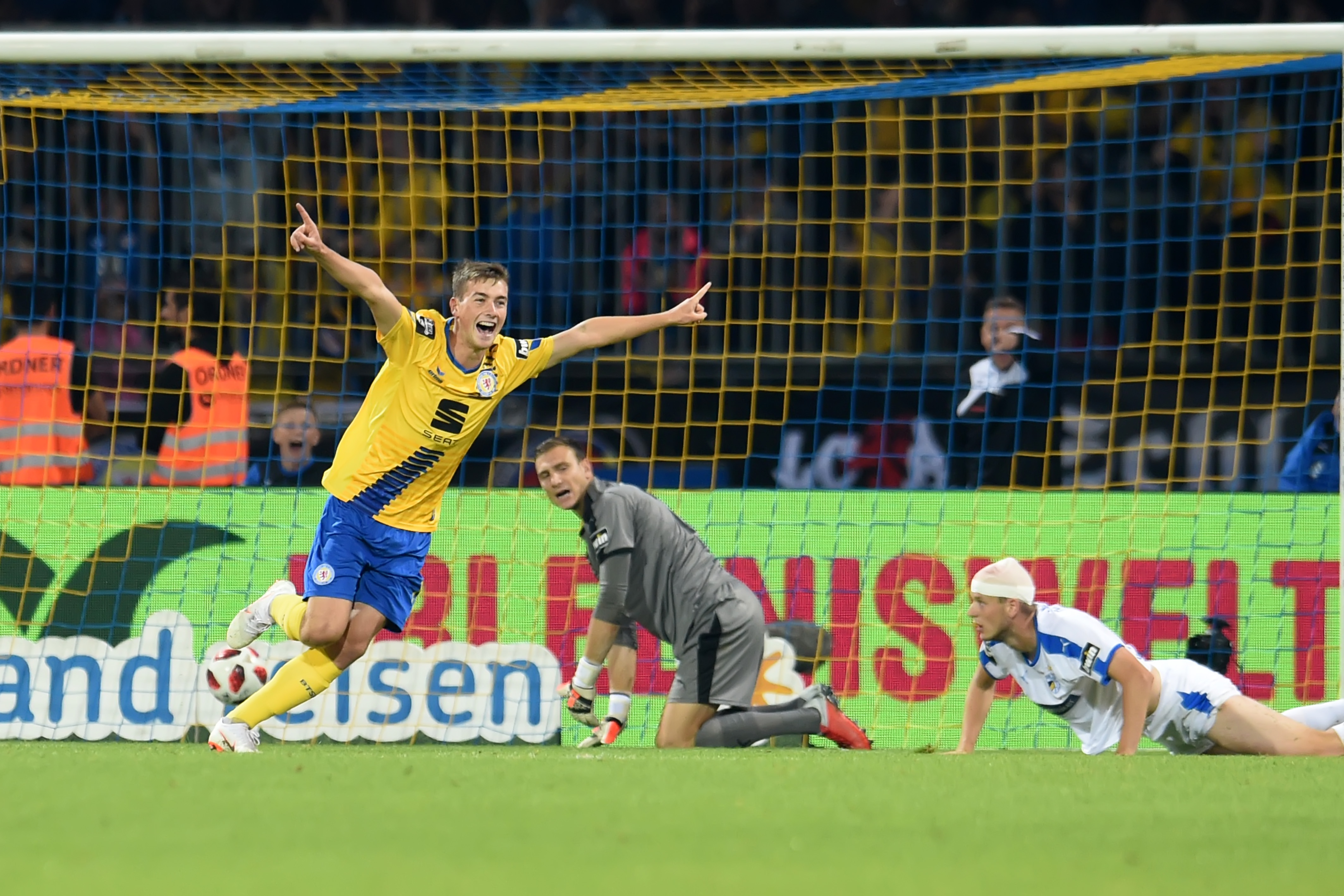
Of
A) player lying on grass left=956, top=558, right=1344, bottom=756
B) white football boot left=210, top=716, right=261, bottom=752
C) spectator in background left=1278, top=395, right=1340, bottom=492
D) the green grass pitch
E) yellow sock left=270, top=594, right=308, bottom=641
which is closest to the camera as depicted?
the green grass pitch

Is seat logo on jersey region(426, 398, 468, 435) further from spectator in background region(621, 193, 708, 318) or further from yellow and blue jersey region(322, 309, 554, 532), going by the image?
spectator in background region(621, 193, 708, 318)

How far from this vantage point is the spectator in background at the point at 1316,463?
853cm

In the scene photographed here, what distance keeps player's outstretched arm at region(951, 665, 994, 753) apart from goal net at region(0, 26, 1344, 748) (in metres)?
1.09

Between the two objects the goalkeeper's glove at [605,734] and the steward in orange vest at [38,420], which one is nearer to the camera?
the goalkeeper's glove at [605,734]

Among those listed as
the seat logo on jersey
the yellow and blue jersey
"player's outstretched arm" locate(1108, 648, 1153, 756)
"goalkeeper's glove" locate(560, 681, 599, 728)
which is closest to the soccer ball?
"goalkeeper's glove" locate(560, 681, 599, 728)

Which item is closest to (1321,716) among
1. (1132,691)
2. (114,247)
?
(1132,691)

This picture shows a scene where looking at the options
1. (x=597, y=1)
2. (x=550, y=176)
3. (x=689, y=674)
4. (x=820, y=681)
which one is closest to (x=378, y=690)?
(x=689, y=674)

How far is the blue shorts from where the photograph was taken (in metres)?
6.38

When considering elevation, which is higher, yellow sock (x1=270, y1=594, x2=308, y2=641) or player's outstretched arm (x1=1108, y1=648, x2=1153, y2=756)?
yellow sock (x1=270, y1=594, x2=308, y2=641)

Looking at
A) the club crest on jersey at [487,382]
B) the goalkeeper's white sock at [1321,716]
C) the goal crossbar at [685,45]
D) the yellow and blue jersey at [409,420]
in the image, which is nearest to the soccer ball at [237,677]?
the yellow and blue jersey at [409,420]

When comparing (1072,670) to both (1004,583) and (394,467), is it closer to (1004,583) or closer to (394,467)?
Result: (1004,583)

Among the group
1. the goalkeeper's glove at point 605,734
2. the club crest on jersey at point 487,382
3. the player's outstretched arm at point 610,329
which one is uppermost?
the player's outstretched arm at point 610,329

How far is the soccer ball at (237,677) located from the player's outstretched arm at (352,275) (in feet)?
6.81

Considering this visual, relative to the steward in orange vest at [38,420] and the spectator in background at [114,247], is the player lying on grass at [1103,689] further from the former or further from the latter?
the spectator in background at [114,247]
